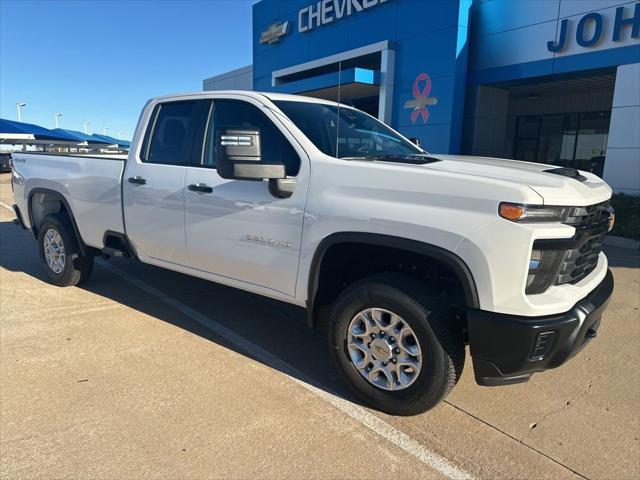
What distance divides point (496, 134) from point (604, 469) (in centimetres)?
1437

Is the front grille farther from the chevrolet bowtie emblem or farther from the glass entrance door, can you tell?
the chevrolet bowtie emblem

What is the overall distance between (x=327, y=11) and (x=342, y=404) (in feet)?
57.3

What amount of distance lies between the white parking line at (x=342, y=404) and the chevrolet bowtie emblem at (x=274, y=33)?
695 inches

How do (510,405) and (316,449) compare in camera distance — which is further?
(510,405)

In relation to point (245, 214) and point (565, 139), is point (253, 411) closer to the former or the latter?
point (245, 214)

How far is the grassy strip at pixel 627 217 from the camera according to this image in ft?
30.0

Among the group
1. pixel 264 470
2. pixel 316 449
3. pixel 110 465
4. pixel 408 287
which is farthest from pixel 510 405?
pixel 110 465

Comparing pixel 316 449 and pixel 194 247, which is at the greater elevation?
pixel 194 247

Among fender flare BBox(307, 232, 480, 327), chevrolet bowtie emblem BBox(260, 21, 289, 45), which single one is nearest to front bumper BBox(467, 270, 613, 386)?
fender flare BBox(307, 232, 480, 327)

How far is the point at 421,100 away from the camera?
15258 millimetres

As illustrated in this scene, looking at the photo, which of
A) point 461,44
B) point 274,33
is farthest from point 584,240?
point 274,33

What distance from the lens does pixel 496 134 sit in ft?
51.3

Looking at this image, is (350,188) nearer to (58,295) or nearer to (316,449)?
(316,449)

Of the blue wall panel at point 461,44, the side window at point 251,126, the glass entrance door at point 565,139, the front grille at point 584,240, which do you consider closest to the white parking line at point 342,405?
the front grille at point 584,240
